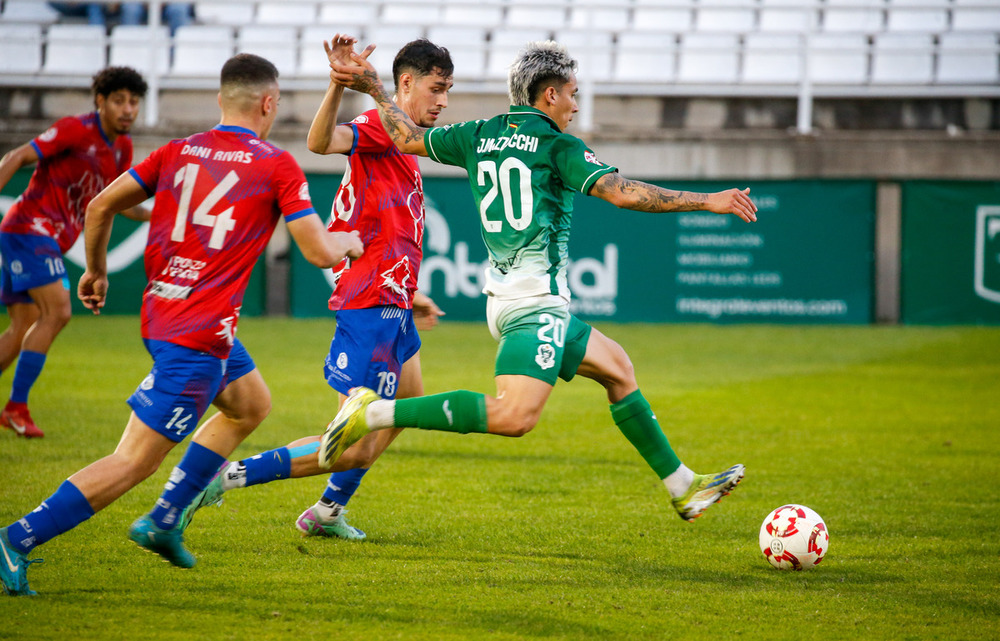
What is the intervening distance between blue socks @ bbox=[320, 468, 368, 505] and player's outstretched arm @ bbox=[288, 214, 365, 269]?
1.46 m

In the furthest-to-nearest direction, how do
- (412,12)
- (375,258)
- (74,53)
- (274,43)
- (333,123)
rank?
1. (412,12)
2. (74,53)
3. (274,43)
4. (375,258)
5. (333,123)

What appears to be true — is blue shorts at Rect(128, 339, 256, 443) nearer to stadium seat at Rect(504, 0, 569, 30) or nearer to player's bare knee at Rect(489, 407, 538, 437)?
player's bare knee at Rect(489, 407, 538, 437)

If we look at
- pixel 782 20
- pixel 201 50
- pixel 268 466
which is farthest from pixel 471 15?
pixel 268 466

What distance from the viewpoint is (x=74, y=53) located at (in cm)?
1989

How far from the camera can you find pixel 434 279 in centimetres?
1808

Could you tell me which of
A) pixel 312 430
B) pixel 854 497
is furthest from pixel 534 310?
pixel 312 430

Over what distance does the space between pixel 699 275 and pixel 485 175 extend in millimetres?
13365

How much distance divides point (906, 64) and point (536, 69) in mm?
17403

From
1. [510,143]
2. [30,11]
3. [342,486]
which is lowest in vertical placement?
[342,486]

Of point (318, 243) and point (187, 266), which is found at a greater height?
point (318, 243)

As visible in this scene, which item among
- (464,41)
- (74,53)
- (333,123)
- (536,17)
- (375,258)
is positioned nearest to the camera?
(333,123)

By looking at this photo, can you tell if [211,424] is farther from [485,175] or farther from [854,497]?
[854,497]

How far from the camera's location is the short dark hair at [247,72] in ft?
14.3

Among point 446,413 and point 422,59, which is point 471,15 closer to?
point 422,59
